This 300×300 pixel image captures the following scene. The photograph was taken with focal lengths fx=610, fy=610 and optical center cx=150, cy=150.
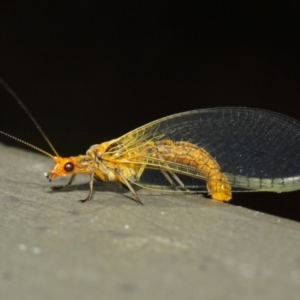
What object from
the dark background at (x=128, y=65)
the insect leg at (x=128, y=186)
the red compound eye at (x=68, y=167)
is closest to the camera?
the insect leg at (x=128, y=186)

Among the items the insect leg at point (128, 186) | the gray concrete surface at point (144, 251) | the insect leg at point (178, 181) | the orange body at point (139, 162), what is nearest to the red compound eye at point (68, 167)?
the orange body at point (139, 162)

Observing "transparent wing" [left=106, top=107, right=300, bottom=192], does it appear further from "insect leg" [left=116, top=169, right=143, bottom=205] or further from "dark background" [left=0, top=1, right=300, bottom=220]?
"dark background" [left=0, top=1, right=300, bottom=220]

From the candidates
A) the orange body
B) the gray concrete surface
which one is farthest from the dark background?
the gray concrete surface

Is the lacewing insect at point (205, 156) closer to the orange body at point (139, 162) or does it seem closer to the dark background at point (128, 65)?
the orange body at point (139, 162)

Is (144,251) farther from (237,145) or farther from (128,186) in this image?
(237,145)

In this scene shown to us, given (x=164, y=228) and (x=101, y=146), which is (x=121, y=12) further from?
(x=164, y=228)

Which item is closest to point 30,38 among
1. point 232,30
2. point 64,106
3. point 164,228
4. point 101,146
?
point 64,106
